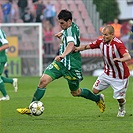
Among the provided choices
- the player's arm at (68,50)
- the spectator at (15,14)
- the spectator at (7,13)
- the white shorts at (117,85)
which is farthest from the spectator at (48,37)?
the player's arm at (68,50)

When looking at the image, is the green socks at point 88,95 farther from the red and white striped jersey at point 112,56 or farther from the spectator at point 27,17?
the spectator at point 27,17

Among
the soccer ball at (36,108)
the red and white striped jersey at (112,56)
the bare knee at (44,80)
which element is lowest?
the soccer ball at (36,108)

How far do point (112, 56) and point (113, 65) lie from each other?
0.21 metres

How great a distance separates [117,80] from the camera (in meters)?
10.9

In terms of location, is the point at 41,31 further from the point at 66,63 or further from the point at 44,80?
the point at 44,80

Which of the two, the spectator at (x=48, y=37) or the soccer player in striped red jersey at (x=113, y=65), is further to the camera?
the spectator at (x=48, y=37)

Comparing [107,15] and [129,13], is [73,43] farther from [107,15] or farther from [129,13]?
[129,13]

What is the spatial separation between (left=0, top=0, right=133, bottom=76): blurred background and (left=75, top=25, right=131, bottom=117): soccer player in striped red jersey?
48.5 feet

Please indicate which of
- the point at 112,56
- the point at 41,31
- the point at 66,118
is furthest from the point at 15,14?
the point at 66,118

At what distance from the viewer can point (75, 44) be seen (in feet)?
35.1

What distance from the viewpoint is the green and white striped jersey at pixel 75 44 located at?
416 inches

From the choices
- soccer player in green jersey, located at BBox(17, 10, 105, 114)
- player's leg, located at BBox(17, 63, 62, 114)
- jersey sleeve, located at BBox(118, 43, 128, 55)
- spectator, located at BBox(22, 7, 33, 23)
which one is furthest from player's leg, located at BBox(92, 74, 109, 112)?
spectator, located at BBox(22, 7, 33, 23)

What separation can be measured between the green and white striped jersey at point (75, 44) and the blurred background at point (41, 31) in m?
15.1

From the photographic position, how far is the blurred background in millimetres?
27500
